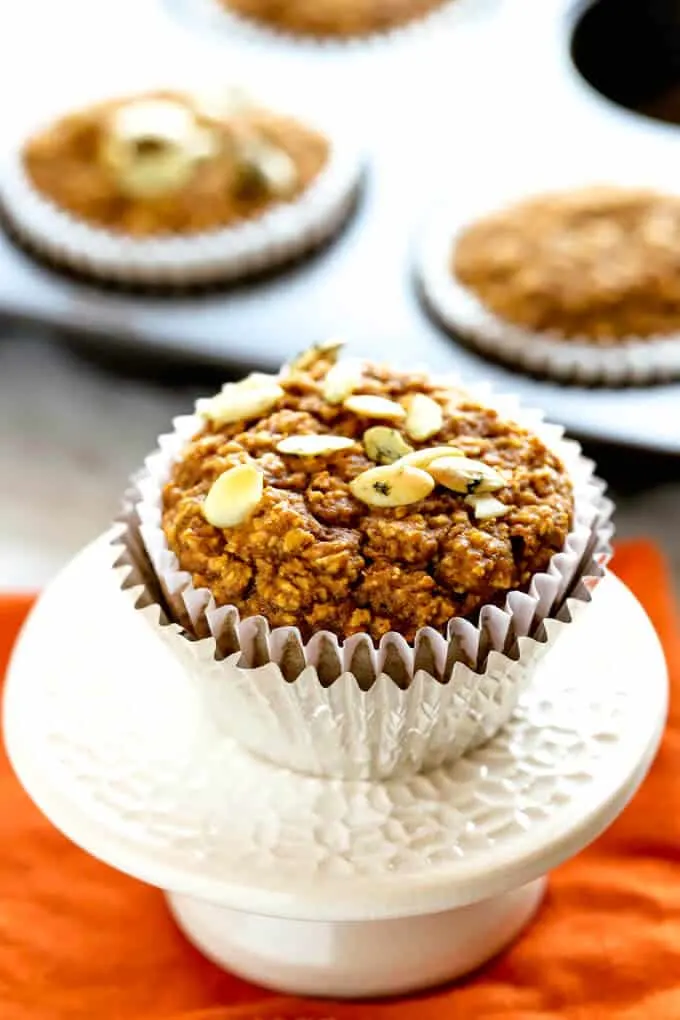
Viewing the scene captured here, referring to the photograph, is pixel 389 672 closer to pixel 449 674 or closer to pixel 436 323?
pixel 449 674

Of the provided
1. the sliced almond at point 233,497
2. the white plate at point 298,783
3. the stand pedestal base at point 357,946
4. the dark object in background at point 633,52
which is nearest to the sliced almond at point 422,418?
the sliced almond at point 233,497

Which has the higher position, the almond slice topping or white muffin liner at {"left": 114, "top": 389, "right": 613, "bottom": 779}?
the almond slice topping

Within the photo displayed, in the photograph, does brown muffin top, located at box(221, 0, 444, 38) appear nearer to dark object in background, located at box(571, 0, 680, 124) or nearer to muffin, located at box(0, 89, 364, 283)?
dark object in background, located at box(571, 0, 680, 124)

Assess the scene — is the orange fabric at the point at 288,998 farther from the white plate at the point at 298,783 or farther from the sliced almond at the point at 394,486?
the sliced almond at the point at 394,486

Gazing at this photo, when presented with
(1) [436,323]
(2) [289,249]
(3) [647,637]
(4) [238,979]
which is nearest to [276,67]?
(2) [289,249]

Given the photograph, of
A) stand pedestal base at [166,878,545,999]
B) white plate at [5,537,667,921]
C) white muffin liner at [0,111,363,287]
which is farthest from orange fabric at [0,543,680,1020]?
white muffin liner at [0,111,363,287]

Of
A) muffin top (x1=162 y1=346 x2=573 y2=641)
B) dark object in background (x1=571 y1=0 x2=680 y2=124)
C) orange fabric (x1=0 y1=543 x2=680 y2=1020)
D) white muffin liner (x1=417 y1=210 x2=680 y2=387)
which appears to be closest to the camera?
muffin top (x1=162 y1=346 x2=573 y2=641)
